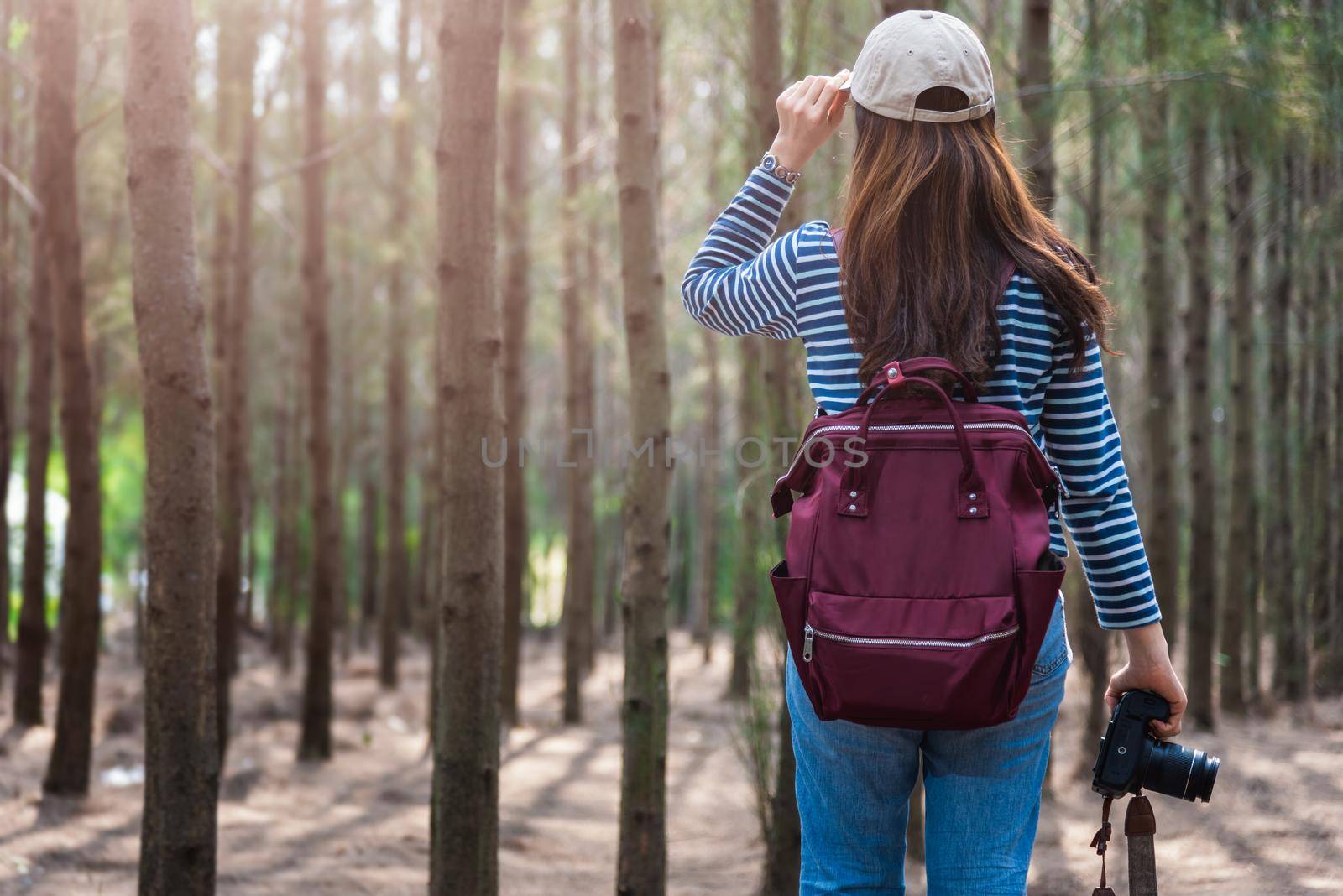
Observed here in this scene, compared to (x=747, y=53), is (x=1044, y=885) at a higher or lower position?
lower

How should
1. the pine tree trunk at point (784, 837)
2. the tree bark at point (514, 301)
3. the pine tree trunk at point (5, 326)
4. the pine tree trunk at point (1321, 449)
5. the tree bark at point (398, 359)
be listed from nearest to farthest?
the pine tree trunk at point (784, 837)
the pine tree trunk at point (1321, 449)
the pine tree trunk at point (5, 326)
the tree bark at point (514, 301)
the tree bark at point (398, 359)

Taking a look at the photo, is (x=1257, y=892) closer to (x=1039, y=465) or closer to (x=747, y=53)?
(x=1039, y=465)

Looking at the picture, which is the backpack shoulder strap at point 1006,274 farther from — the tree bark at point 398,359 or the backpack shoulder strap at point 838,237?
the tree bark at point 398,359

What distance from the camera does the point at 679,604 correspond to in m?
25.1

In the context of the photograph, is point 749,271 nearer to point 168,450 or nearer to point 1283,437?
point 168,450

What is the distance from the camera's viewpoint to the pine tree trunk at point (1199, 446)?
27.6ft

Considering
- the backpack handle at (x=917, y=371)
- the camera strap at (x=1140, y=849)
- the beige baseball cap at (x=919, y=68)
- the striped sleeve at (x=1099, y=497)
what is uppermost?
the beige baseball cap at (x=919, y=68)

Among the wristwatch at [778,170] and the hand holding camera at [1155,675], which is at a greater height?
the wristwatch at [778,170]

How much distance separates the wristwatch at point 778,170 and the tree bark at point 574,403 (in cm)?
823

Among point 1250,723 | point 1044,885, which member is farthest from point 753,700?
point 1250,723

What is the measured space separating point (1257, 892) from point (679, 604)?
21140 mm

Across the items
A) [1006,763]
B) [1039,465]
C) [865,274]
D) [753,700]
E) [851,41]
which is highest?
[851,41]

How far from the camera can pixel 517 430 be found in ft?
35.4

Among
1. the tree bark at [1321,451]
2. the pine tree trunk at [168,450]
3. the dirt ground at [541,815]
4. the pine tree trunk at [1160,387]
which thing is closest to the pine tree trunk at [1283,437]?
the tree bark at [1321,451]
